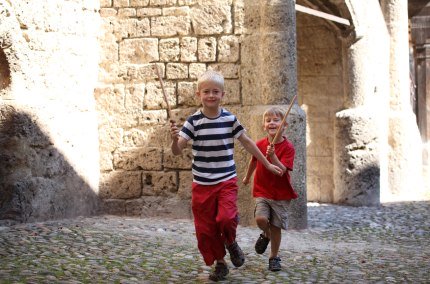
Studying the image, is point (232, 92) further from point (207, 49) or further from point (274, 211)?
point (274, 211)

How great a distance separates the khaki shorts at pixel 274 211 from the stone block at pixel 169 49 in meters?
2.83

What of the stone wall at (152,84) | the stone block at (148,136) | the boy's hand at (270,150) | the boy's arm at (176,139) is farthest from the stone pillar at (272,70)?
the boy's arm at (176,139)

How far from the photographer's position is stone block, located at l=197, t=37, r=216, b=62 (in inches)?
319

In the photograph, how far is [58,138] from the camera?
7.54 meters

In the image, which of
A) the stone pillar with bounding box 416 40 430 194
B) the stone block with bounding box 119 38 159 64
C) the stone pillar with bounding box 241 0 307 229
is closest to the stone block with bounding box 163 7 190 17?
the stone block with bounding box 119 38 159 64

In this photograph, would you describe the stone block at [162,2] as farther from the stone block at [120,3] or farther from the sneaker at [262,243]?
the sneaker at [262,243]

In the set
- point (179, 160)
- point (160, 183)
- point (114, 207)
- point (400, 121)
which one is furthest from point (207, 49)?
point (400, 121)

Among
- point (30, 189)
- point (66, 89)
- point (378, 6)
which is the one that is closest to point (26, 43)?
point (66, 89)

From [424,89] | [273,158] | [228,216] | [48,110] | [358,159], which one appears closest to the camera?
[228,216]

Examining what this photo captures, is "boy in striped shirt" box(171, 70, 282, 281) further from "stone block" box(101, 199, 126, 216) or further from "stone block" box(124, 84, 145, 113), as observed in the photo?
"stone block" box(101, 199, 126, 216)

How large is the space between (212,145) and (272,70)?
2983 mm

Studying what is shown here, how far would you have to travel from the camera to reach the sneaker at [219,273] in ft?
16.8

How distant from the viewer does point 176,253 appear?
618cm

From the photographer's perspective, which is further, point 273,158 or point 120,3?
point 120,3
